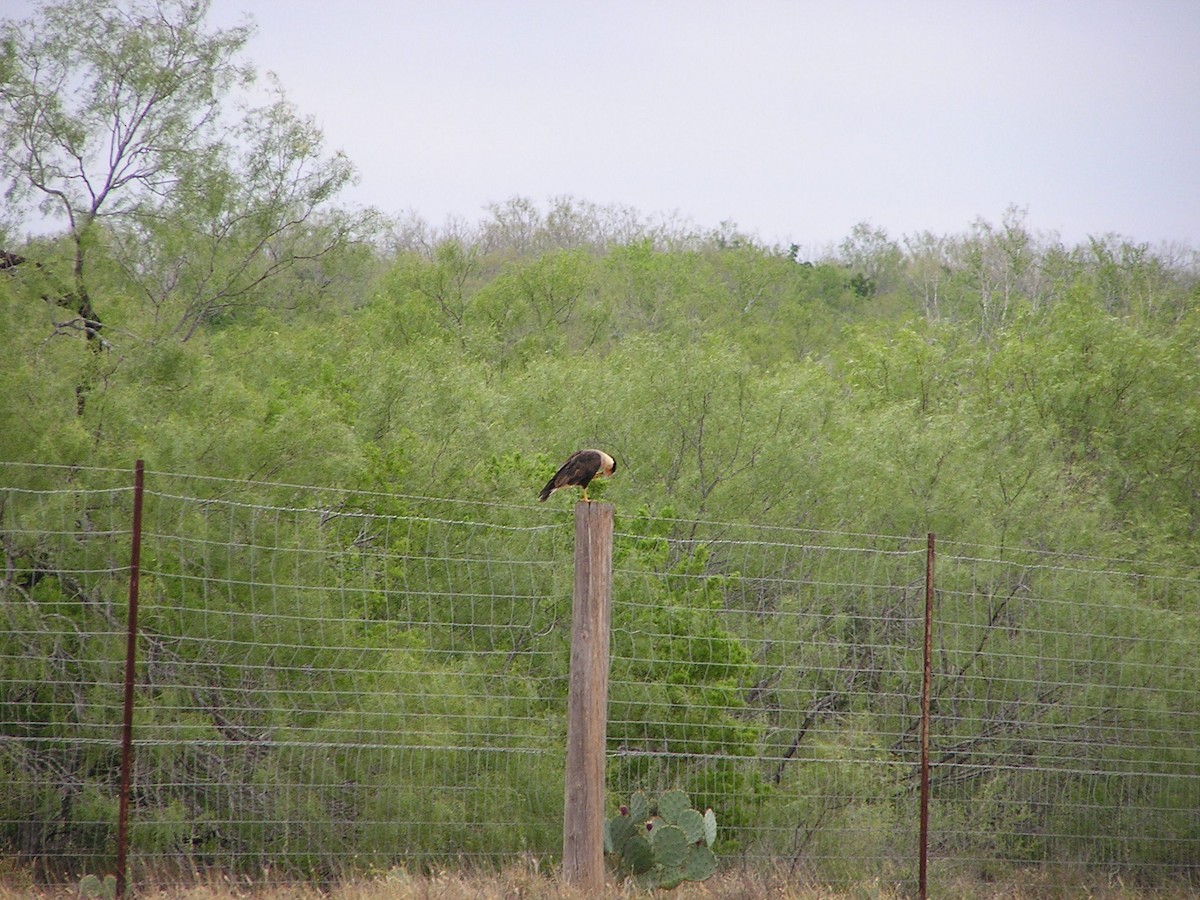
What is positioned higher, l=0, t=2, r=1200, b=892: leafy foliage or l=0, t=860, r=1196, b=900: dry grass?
l=0, t=2, r=1200, b=892: leafy foliage

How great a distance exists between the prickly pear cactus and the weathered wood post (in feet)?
1.05

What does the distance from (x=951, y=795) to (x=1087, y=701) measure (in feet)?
4.35

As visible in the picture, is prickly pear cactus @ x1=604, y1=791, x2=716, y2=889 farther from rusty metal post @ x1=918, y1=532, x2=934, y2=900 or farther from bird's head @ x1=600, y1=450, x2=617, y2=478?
bird's head @ x1=600, y1=450, x2=617, y2=478

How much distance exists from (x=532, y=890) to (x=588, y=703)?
83 cm

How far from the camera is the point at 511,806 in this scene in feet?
23.9

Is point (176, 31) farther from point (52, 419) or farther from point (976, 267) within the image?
point (976, 267)

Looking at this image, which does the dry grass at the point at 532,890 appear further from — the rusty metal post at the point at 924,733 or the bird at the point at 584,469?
the bird at the point at 584,469

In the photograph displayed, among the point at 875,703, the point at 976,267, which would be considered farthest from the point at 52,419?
the point at 976,267

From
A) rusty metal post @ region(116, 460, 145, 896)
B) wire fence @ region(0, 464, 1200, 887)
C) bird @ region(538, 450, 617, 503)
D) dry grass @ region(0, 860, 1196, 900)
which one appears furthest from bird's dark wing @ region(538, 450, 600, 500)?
rusty metal post @ region(116, 460, 145, 896)

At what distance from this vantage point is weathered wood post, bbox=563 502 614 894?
496 cm

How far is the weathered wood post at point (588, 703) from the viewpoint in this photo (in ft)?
16.3

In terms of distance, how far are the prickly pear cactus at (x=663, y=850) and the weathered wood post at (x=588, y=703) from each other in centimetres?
32

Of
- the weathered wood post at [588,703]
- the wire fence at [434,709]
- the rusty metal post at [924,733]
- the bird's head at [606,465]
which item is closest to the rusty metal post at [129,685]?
the wire fence at [434,709]

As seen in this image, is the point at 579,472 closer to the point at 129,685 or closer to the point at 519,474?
the point at 129,685
